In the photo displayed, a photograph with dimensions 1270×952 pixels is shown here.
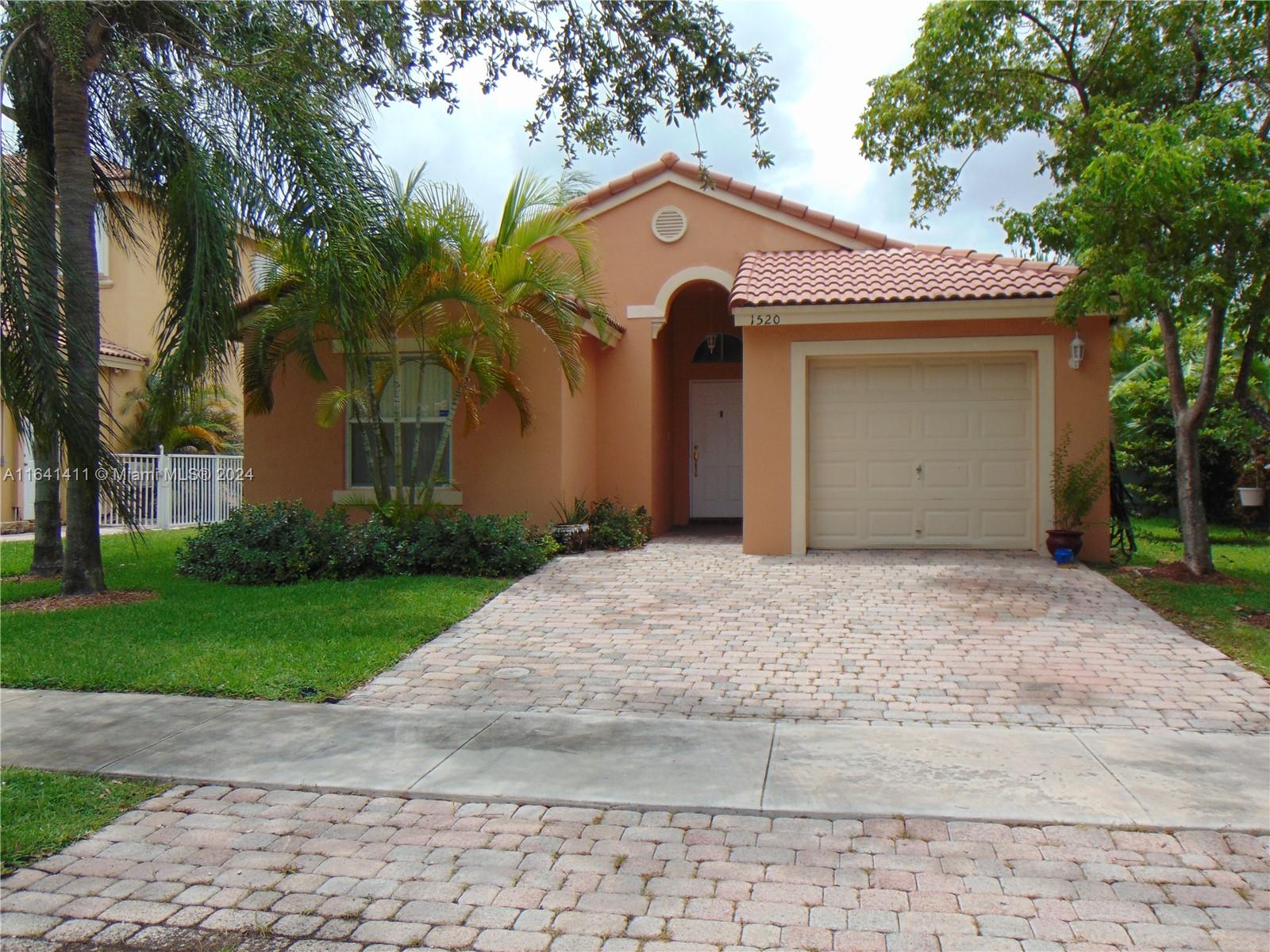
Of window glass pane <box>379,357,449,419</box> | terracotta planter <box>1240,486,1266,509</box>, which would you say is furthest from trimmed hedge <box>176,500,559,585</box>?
terracotta planter <box>1240,486,1266,509</box>

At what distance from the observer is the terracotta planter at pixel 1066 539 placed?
1132cm

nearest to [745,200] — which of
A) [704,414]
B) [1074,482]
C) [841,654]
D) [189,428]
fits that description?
[704,414]

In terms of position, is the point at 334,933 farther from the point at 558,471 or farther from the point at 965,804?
the point at 558,471

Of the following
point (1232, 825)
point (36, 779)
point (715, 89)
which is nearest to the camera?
point (1232, 825)

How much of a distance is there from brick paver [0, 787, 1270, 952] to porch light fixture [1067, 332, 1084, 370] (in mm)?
8502

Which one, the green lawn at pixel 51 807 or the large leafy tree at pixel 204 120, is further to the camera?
the large leafy tree at pixel 204 120

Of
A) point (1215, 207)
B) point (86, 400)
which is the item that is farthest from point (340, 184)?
point (1215, 207)

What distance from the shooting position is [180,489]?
17234 mm

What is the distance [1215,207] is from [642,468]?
7953 millimetres

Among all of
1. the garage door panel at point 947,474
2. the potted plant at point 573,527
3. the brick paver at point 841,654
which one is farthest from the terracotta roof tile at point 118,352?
the garage door panel at point 947,474

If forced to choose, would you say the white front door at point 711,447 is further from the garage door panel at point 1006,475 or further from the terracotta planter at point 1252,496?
the terracotta planter at point 1252,496

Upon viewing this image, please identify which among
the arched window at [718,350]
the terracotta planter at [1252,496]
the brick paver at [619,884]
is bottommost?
the brick paver at [619,884]

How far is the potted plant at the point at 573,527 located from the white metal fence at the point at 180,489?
6.92 m

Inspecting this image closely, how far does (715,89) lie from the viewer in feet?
23.7
